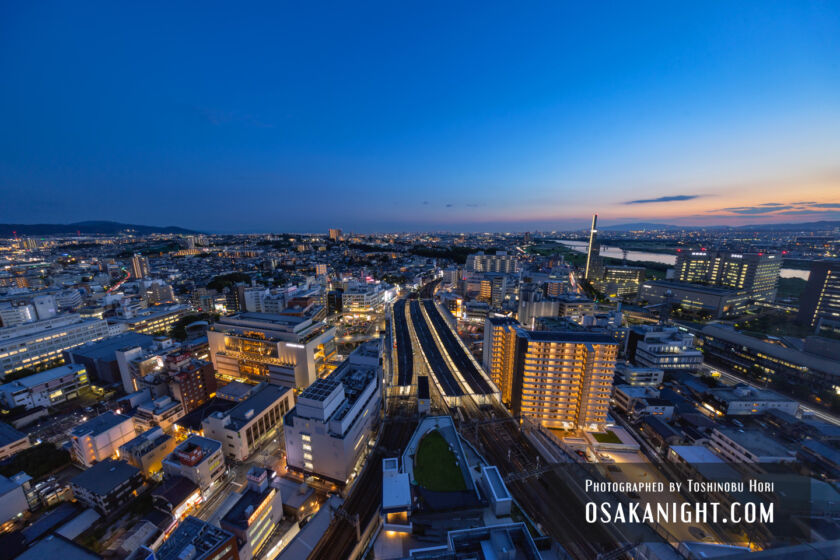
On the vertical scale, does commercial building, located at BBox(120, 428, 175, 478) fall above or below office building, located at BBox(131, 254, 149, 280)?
below

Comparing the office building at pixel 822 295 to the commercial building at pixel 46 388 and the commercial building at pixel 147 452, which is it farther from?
the commercial building at pixel 46 388

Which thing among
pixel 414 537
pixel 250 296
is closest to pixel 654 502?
pixel 414 537

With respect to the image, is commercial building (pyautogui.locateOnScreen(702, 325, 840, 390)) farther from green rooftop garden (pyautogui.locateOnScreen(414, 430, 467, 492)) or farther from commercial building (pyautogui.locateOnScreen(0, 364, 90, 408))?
commercial building (pyautogui.locateOnScreen(0, 364, 90, 408))

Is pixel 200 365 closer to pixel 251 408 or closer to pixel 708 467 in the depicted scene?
pixel 251 408

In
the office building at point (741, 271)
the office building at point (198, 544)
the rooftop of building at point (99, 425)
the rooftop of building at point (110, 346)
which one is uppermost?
the office building at point (741, 271)

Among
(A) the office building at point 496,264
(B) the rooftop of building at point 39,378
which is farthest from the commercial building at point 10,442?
(A) the office building at point 496,264

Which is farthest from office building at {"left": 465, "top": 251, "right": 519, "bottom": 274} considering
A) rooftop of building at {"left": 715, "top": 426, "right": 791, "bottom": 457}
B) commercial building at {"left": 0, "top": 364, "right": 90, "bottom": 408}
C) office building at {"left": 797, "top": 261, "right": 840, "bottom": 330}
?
commercial building at {"left": 0, "top": 364, "right": 90, "bottom": 408}
